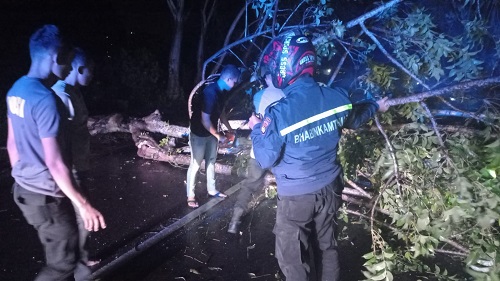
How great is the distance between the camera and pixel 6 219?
4.40 m

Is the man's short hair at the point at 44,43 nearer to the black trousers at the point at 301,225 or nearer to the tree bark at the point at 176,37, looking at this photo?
the black trousers at the point at 301,225

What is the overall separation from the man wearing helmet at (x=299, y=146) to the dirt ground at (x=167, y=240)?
95cm

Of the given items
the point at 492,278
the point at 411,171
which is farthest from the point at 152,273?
the point at 492,278

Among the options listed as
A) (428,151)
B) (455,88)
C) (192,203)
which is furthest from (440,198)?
(192,203)

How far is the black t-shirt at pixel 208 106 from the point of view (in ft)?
13.9

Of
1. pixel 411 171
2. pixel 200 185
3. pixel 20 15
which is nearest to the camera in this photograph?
pixel 411 171

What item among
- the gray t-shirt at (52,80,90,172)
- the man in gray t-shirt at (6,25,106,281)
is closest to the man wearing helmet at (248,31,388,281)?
the man in gray t-shirt at (6,25,106,281)

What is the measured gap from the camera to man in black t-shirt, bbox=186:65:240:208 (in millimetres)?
4262

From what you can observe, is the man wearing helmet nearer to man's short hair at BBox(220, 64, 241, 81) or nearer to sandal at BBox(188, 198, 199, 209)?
man's short hair at BBox(220, 64, 241, 81)

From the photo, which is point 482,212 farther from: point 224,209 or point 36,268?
point 36,268

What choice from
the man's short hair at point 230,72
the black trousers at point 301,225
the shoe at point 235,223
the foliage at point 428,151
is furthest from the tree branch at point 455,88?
the shoe at point 235,223

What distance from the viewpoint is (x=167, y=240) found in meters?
4.07

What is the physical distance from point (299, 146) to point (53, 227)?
6.11 feet

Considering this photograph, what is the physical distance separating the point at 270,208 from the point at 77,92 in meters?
2.96
